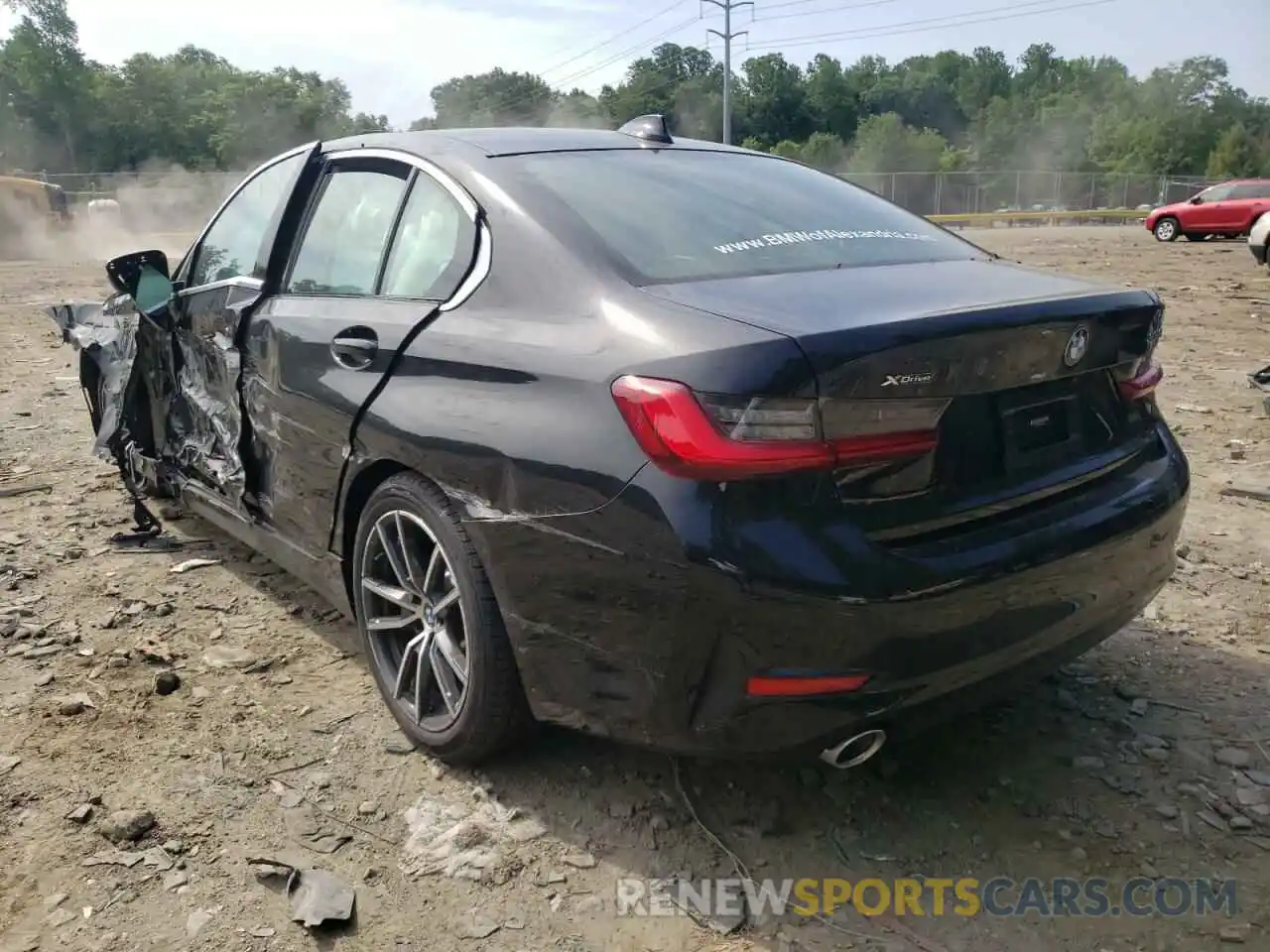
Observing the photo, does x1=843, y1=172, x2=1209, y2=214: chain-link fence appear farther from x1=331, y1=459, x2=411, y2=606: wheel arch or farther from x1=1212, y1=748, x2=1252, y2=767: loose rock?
x1=331, y1=459, x2=411, y2=606: wheel arch

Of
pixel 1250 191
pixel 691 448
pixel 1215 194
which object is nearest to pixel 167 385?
pixel 691 448

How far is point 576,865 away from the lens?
2461 millimetres

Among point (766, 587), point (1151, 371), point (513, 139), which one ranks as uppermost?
point (513, 139)

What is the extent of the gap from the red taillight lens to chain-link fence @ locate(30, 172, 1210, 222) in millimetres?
40037

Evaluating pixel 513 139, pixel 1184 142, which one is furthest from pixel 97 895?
pixel 1184 142

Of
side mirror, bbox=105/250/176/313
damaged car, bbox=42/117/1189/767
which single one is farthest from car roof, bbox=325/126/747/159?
side mirror, bbox=105/250/176/313

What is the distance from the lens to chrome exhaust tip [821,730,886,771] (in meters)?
2.18

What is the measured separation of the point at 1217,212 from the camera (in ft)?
80.5

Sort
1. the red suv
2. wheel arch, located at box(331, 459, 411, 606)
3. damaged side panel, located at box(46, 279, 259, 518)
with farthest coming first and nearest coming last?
the red suv < damaged side panel, located at box(46, 279, 259, 518) < wheel arch, located at box(331, 459, 411, 606)

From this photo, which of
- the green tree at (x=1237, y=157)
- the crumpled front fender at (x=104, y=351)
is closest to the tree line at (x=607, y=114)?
the green tree at (x=1237, y=157)

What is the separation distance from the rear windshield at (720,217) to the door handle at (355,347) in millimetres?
635

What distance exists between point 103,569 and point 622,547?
316 centimetres

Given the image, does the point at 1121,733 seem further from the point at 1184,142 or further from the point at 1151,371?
the point at 1184,142

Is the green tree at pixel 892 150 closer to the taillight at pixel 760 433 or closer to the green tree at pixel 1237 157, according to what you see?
the green tree at pixel 1237 157
